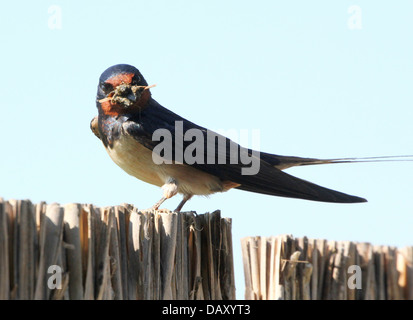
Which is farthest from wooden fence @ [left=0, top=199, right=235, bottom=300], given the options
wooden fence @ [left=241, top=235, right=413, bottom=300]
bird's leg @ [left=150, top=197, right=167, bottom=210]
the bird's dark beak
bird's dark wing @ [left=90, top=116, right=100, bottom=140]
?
bird's dark wing @ [left=90, top=116, right=100, bottom=140]

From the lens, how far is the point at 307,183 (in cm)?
445

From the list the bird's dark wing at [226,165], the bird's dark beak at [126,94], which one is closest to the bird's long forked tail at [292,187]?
the bird's dark wing at [226,165]

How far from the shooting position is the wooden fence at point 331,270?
2711 mm

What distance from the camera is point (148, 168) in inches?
189

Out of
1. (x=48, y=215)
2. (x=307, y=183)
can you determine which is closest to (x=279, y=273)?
(x=48, y=215)

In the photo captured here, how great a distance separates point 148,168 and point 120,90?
23.3 inches

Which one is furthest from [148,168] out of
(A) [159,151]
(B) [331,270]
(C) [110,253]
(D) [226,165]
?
(B) [331,270]

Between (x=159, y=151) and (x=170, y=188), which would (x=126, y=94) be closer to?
(x=159, y=151)

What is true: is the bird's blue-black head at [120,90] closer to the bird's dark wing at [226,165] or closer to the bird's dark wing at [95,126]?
the bird's dark wing at [226,165]

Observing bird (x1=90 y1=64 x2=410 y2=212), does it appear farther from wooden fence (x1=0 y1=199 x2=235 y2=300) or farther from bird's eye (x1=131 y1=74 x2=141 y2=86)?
wooden fence (x1=0 y1=199 x2=235 y2=300)

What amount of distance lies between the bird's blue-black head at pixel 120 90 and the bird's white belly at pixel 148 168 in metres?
0.23

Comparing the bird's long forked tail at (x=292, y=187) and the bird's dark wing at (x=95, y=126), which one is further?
the bird's dark wing at (x=95, y=126)

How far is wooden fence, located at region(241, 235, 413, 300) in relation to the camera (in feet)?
8.89
